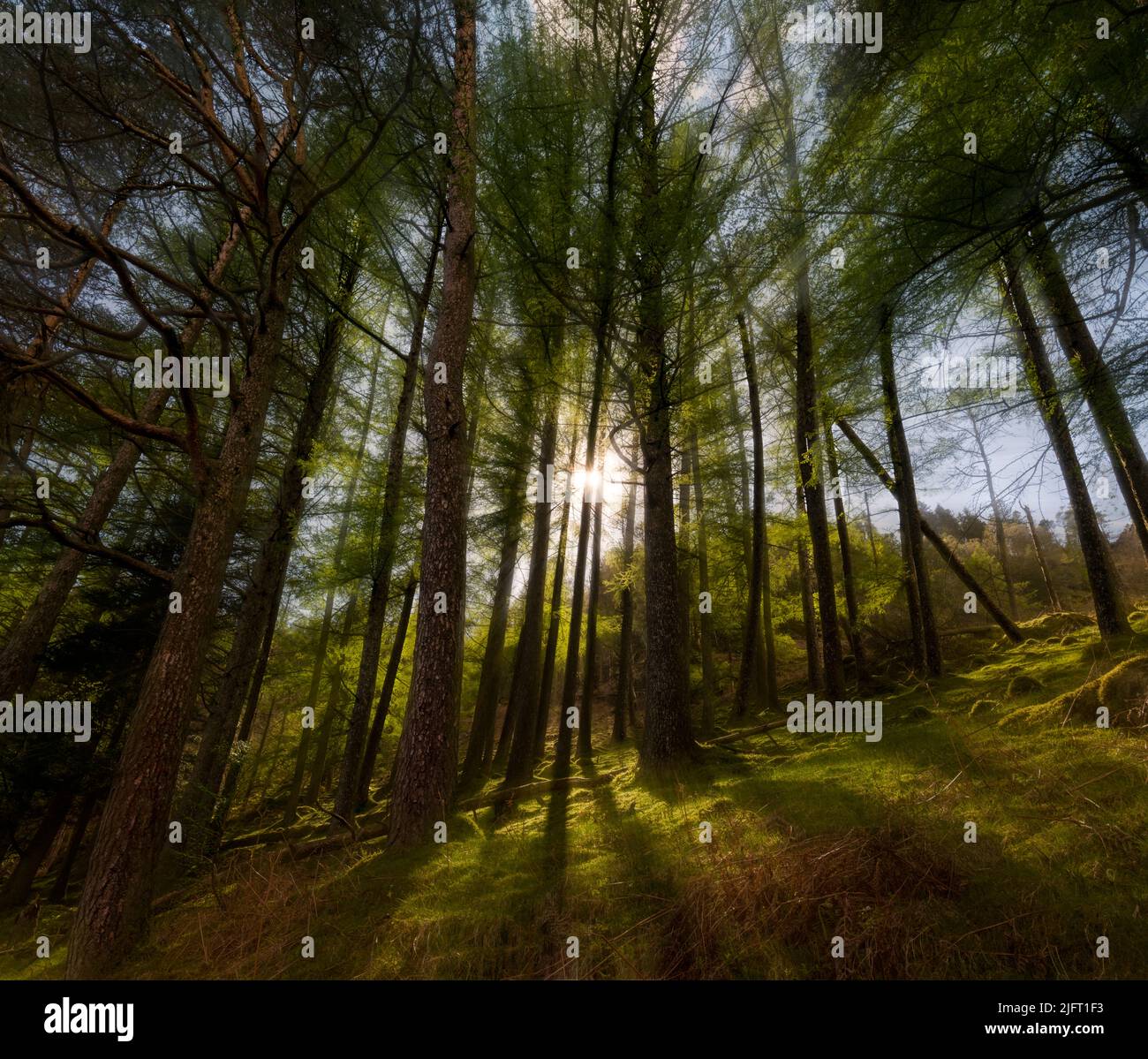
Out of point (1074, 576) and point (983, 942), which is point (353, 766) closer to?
point (983, 942)

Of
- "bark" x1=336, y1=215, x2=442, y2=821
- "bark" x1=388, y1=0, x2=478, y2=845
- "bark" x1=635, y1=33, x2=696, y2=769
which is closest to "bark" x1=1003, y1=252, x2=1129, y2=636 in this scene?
"bark" x1=635, y1=33, x2=696, y2=769

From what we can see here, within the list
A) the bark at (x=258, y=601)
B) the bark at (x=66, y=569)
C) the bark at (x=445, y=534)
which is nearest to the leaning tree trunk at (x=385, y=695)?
the bark at (x=258, y=601)

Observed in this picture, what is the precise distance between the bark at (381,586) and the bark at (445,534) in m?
1.77

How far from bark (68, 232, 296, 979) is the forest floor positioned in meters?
0.38

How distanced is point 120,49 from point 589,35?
17.0ft

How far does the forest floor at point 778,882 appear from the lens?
2.51 m

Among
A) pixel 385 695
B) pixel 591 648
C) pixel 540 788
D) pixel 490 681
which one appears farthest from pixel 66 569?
pixel 591 648

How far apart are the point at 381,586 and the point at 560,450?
477 cm

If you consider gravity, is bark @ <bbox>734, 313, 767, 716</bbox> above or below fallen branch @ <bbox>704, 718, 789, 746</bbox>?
above

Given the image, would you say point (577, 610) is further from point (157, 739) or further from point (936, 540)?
point (936, 540)

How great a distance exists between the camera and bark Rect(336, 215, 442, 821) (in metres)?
7.34

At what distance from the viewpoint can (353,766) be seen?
746cm

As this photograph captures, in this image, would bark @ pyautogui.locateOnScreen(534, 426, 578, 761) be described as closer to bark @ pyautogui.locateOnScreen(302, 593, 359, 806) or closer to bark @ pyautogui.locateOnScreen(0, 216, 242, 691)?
bark @ pyautogui.locateOnScreen(302, 593, 359, 806)
